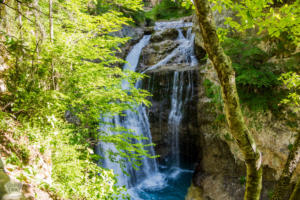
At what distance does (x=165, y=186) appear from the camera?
356 inches

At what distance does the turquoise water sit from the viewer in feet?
27.4

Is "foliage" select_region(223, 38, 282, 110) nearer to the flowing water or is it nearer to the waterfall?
the flowing water

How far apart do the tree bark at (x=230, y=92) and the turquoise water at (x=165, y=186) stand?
7.27 metres

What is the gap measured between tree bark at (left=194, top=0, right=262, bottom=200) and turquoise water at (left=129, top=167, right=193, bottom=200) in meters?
7.27

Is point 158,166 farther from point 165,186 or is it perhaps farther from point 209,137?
point 209,137

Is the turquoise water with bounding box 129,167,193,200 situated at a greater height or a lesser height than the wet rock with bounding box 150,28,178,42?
lesser

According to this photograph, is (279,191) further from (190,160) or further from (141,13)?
(141,13)

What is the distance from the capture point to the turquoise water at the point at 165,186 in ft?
27.4

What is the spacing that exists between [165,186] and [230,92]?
27.9ft

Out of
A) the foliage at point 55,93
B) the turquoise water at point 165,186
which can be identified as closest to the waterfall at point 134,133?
the turquoise water at point 165,186

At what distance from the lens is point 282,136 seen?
20.9 ft

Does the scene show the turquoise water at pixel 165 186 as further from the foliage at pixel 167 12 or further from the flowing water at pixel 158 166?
the foliage at pixel 167 12

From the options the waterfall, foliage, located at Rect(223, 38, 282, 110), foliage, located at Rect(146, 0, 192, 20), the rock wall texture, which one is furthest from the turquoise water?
foliage, located at Rect(146, 0, 192, 20)

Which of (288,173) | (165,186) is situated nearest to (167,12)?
(165,186)
